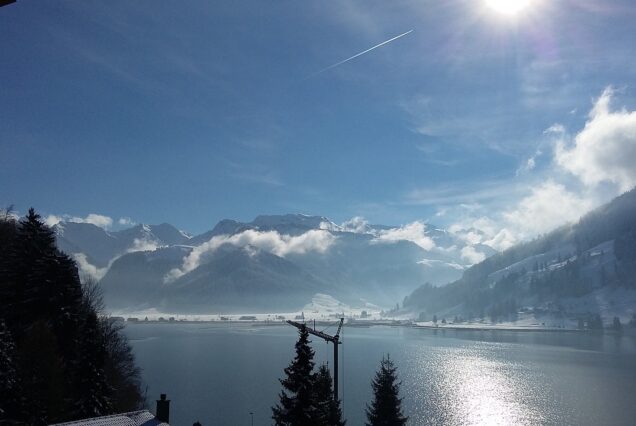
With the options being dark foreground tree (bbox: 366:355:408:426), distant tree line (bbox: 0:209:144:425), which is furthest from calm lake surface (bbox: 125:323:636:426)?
dark foreground tree (bbox: 366:355:408:426)

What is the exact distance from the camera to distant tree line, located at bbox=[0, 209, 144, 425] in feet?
129

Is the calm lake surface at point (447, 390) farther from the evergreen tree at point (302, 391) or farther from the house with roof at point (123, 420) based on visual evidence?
the evergreen tree at point (302, 391)

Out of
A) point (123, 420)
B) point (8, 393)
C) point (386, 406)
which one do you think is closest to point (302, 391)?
point (123, 420)

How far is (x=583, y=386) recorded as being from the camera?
442 feet

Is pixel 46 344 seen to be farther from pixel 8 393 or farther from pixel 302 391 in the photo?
pixel 302 391

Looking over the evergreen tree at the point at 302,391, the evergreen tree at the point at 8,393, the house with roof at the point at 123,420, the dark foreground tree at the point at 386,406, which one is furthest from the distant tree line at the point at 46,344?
the dark foreground tree at the point at 386,406

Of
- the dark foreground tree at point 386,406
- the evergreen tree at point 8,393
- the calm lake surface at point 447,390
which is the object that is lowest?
the calm lake surface at point 447,390

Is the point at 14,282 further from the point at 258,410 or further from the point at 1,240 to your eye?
the point at 258,410

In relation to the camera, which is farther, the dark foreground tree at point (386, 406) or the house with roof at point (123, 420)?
the dark foreground tree at point (386, 406)

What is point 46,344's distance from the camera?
47844mm

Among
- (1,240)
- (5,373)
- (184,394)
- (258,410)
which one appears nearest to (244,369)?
(184,394)

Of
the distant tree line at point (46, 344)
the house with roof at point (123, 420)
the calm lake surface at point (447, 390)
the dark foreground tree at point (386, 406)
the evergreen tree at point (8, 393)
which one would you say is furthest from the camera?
the calm lake surface at point (447, 390)

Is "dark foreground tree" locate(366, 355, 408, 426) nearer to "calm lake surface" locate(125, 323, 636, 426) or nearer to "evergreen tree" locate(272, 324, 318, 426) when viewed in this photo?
"evergreen tree" locate(272, 324, 318, 426)

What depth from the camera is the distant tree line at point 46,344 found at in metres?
39.4
